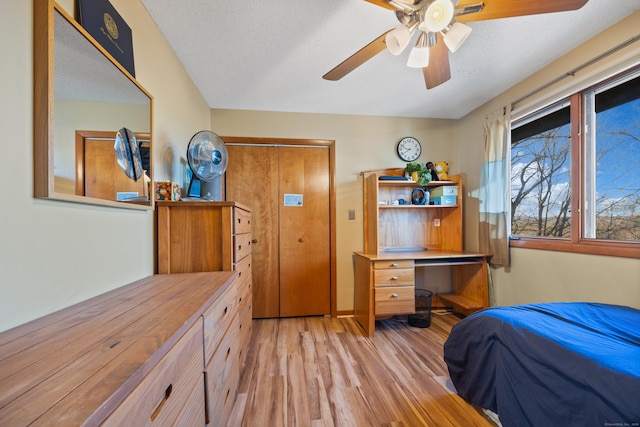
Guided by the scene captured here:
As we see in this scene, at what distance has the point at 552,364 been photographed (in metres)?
1.00

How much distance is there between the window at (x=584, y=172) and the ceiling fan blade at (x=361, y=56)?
1689mm

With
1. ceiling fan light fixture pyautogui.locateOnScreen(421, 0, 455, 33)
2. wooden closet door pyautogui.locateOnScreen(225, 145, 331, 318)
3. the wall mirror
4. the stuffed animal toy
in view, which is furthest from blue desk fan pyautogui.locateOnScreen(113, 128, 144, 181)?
the stuffed animal toy

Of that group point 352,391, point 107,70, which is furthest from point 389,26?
point 352,391

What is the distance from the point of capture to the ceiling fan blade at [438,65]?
144 cm

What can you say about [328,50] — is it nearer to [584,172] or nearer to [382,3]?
[382,3]

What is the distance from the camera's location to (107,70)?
1.03m

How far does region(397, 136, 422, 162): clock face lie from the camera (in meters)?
2.90

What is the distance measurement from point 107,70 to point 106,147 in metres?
0.35

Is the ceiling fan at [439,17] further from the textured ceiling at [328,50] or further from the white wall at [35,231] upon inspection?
the white wall at [35,231]

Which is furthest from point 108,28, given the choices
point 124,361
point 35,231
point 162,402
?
point 162,402

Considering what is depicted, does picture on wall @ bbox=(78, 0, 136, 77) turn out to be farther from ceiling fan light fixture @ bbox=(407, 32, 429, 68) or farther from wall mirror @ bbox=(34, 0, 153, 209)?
ceiling fan light fixture @ bbox=(407, 32, 429, 68)

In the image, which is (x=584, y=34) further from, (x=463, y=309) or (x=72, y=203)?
(x=72, y=203)

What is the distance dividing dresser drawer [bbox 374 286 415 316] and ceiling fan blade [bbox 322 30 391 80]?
6.34 ft

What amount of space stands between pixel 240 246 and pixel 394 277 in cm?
153
